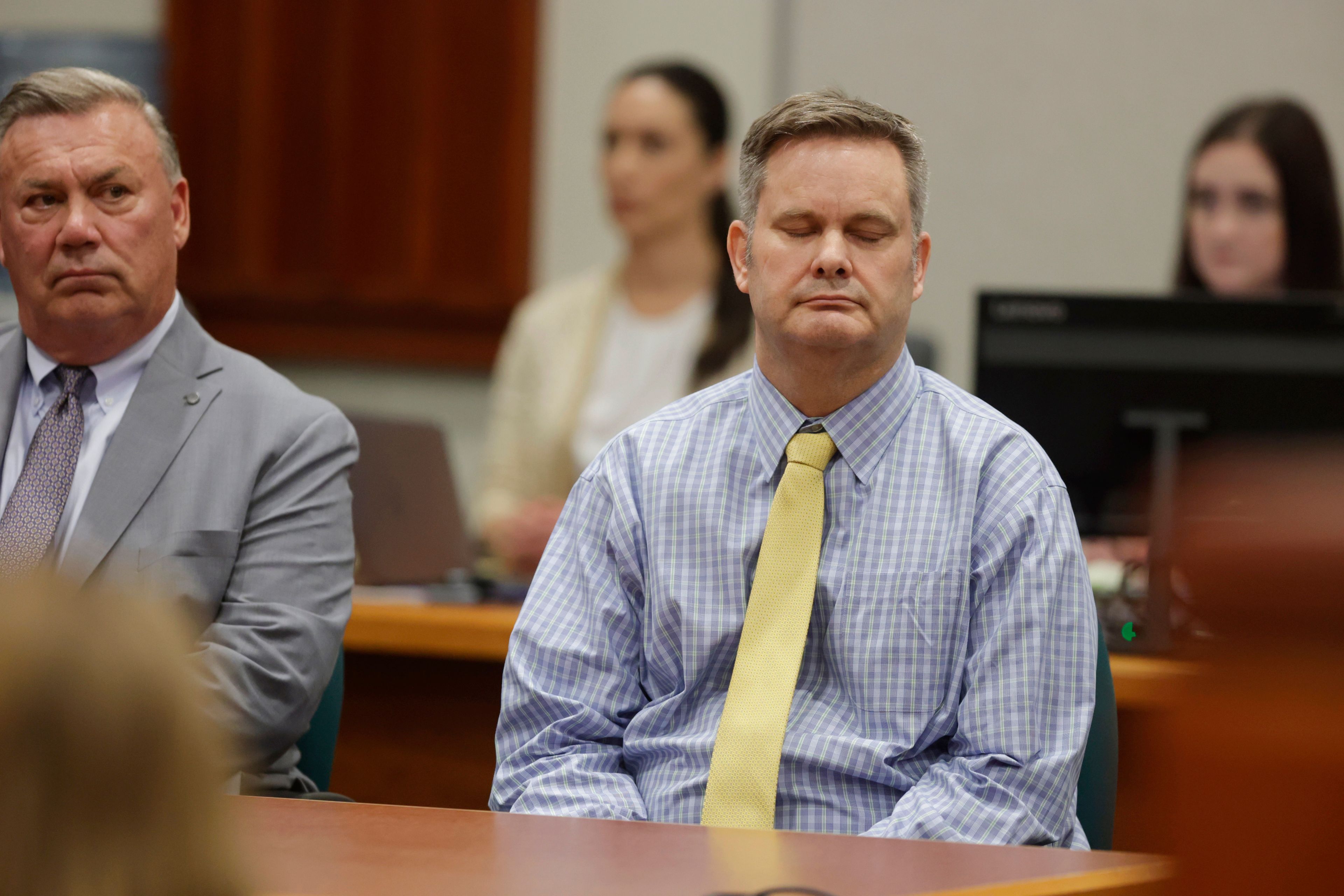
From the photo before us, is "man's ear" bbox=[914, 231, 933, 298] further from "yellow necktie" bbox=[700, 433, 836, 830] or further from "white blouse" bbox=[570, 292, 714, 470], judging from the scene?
"white blouse" bbox=[570, 292, 714, 470]

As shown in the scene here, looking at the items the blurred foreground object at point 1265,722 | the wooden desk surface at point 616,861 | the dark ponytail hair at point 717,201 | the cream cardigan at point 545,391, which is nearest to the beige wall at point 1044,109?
the dark ponytail hair at point 717,201

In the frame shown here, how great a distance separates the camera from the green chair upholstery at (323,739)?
185cm

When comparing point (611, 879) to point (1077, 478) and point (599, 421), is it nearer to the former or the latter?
point (1077, 478)

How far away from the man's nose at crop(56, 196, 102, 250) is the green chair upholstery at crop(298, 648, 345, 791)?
0.60m

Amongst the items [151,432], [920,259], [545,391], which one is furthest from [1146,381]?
[545,391]

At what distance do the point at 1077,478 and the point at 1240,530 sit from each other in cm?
157

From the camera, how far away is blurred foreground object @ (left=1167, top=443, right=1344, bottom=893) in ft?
1.84

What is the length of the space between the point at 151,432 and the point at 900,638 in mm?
950

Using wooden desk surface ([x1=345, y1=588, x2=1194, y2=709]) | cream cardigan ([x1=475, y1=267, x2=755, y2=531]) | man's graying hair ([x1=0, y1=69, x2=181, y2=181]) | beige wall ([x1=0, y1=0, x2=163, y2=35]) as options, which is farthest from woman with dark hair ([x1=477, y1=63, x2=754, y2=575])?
beige wall ([x1=0, y1=0, x2=163, y2=35])

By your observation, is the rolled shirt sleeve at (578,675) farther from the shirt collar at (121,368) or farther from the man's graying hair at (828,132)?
the shirt collar at (121,368)

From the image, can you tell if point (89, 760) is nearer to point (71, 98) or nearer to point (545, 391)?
point (71, 98)

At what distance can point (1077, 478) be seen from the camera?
213 centimetres

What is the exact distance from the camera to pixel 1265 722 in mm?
562

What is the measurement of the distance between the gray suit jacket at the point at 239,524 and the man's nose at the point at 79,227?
6.1 inches
